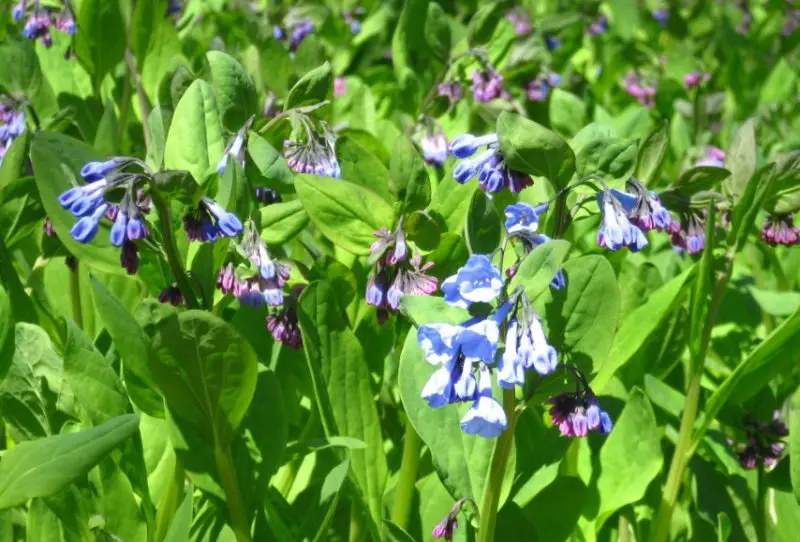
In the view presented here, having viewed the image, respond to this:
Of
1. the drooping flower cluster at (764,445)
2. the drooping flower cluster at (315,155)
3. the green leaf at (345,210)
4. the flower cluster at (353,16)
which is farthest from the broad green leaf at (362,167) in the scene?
the flower cluster at (353,16)

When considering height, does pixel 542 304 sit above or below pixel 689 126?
above

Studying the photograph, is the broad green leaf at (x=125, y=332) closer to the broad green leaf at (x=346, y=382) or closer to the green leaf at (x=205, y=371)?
the green leaf at (x=205, y=371)

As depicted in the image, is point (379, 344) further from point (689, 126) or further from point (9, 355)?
point (689, 126)

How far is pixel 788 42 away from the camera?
502 centimetres

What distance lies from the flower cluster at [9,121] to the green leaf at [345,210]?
0.84 m

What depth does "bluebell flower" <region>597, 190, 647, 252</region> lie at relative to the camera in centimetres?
137

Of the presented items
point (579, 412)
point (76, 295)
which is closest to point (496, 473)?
point (579, 412)

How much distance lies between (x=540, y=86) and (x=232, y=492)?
2.33m

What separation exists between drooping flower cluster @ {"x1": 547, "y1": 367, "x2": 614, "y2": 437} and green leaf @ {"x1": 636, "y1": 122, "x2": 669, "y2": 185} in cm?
58

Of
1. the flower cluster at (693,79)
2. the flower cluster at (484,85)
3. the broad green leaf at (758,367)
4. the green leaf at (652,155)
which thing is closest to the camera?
the broad green leaf at (758,367)

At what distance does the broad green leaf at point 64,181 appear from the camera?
5.09 feet

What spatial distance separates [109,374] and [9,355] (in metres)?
0.14

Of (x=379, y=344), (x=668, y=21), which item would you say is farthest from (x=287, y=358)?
(x=668, y=21)

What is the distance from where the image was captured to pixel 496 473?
4.51 ft
